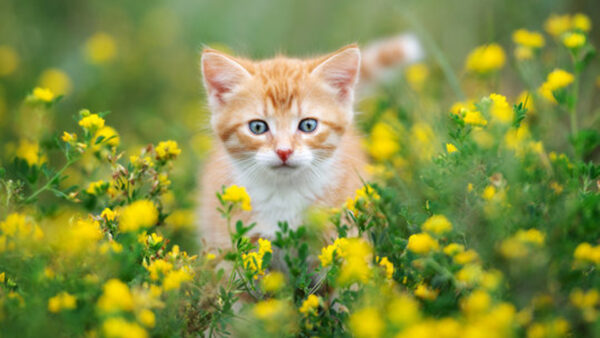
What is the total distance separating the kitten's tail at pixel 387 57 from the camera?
301cm

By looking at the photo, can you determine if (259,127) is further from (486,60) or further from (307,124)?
(486,60)

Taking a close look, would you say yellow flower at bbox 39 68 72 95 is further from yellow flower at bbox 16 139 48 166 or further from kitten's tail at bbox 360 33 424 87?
kitten's tail at bbox 360 33 424 87

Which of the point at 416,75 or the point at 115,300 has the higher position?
the point at 416,75

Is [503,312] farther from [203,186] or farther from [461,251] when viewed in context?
[203,186]

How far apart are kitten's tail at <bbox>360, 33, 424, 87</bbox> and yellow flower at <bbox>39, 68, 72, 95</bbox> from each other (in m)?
2.22

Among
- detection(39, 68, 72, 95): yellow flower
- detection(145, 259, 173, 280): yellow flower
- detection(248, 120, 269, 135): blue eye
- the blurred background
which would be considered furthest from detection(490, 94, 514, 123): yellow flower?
detection(39, 68, 72, 95): yellow flower

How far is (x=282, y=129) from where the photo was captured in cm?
215

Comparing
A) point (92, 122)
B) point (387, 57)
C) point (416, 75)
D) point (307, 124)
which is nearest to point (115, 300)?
point (92, 122)

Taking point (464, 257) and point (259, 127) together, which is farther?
point (259, 127)

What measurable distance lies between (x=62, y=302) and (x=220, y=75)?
1.28 metres

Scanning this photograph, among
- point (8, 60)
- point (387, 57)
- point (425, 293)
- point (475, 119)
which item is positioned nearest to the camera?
point (425, 293)

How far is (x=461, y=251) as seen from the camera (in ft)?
4.56

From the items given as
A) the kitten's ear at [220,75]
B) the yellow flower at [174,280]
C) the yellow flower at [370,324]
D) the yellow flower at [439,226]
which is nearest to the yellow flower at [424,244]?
the yellow flower at [439,226]

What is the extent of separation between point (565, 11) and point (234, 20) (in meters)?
3.33
